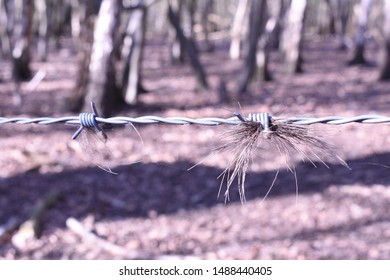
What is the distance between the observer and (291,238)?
4504 mm

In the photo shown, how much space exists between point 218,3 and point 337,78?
105 ft

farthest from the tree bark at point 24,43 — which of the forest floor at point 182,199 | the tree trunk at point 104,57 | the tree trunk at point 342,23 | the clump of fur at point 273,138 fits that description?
the tree trunk at point 342,23

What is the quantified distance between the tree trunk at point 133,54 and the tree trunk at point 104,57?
1792mm

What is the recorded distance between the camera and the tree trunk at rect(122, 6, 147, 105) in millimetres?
9242

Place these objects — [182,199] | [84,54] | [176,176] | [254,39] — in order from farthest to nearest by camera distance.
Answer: [254,39]
[84,54]
[176,176]
[182,199]

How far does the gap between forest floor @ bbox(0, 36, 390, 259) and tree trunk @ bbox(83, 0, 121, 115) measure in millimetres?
656

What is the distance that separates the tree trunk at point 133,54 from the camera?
9.24 m

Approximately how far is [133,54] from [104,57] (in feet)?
8.18

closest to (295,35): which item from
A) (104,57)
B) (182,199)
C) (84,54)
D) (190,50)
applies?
(190,50)

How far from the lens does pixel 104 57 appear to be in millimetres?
7062

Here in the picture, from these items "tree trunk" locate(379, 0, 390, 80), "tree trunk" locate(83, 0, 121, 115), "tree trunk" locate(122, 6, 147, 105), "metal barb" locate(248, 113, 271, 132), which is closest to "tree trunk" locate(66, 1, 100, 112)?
"tree trunk" locate(83, 0, 121, 115)

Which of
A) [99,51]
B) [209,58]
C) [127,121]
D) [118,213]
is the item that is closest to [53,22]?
[209,58]

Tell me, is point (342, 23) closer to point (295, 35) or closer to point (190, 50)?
point (295, 35)

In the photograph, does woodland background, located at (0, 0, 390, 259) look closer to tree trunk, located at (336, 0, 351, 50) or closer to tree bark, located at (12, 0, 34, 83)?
tree bark, located at (12, 0, 34, 83)
